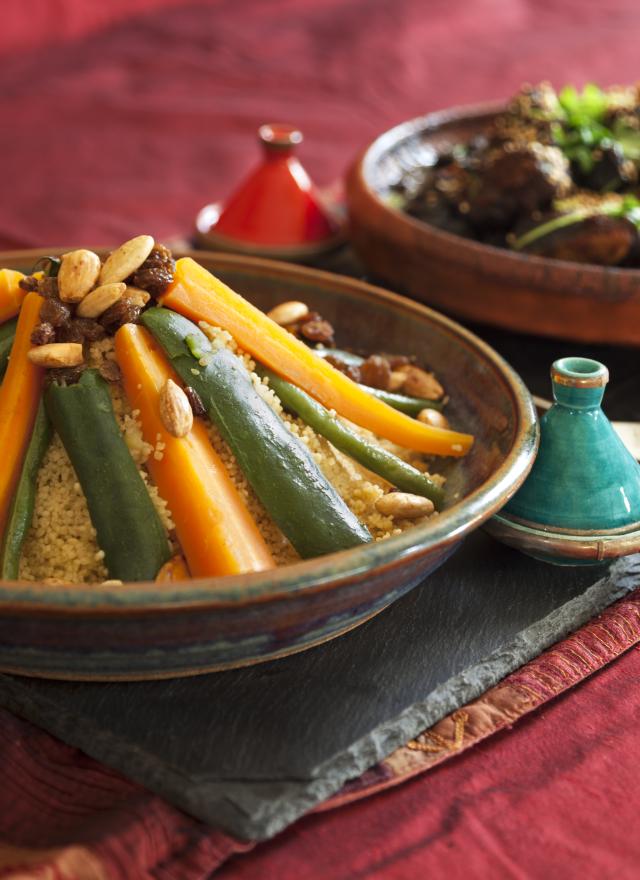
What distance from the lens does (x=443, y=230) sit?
1.97m

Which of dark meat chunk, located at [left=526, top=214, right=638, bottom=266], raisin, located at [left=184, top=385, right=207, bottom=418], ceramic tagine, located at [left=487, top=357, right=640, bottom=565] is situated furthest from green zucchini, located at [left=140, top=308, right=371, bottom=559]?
dark meat chunk, located at [left=526, top=214, right=638, bottom=266]

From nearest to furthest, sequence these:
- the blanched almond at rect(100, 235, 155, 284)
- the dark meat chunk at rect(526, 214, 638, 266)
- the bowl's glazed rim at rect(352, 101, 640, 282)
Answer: the blanched almond at rect(100, 235, 155, 284) < the bowl's glazed rim at rect(352, 101, 640, 282) < the dark meat chunk at rect(526, 214, 638, 266)

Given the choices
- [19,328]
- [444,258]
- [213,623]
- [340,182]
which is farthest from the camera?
[340,182]

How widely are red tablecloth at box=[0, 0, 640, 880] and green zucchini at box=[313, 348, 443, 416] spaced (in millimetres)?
434

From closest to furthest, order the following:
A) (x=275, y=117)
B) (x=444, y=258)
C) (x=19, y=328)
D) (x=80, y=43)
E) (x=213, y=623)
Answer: (x=213, y=623) → (x=19, y=328) → (x=444, y=258) → (x=275, y=117) → (x=80, y=43)

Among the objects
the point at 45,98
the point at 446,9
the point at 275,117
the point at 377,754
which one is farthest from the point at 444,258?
the point at 446,9

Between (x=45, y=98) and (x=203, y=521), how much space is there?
258 cm

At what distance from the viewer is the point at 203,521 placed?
1.07m

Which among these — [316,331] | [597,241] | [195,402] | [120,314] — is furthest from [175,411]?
[597,241]

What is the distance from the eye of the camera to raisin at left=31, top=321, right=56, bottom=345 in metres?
1.13

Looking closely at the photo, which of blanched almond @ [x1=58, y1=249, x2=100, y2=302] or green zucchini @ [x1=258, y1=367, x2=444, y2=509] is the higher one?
blanched almond @ [x1=58, y1=249, x2=100, y2=302]

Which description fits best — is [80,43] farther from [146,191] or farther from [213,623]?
[213,623]

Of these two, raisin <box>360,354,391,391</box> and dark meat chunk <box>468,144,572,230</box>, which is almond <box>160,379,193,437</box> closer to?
raisin <box>360,354,391,391</box>

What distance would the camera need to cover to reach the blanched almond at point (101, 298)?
115 centimetres
